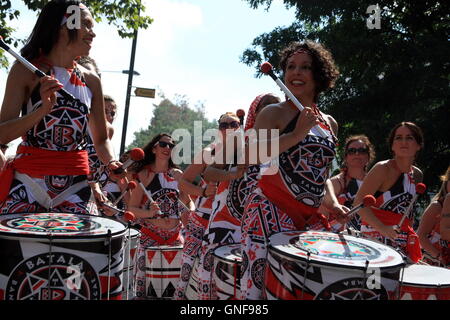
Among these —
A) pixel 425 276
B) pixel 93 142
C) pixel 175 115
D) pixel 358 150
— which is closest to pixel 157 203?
pixel 358 150

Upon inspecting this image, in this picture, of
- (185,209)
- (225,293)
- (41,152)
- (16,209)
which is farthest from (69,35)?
(185,209)

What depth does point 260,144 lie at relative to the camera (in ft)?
10.9

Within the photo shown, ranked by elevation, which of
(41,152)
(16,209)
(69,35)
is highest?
(69,35)

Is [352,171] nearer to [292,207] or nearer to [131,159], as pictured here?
[292,207]

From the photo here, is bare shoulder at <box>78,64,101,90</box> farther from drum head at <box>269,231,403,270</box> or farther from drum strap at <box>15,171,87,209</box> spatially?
drum head at <box>269,231,403,270</box>

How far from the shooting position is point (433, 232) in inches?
256

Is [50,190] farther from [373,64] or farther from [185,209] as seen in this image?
[373,64]

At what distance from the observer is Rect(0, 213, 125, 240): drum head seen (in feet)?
8.70

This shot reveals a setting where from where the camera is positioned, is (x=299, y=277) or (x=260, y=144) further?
(x=260, y=144)

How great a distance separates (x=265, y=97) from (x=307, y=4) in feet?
34.4

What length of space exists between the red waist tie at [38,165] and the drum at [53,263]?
415 millimetres

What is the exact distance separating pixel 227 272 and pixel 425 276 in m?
1.26

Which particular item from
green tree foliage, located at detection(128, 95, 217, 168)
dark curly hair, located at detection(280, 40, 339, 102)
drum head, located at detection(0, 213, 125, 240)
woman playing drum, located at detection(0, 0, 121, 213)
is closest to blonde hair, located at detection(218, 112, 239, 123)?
dark curly hair, located at detection(280, 40, 339, 102)

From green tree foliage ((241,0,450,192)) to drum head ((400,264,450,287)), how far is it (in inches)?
345
